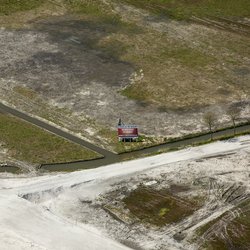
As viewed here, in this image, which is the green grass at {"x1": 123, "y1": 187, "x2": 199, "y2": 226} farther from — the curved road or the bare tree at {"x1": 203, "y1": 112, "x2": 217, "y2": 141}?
the bare tree at {"x1": 203, "y1": 112, "x2": 217, "y2": 141}

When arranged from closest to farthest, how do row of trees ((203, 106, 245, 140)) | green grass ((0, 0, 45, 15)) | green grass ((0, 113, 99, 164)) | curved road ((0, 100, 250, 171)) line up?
curved road ((0, 100, 250, 171)), green grass ((0, 113, 99, 164)), row of trees ((203, 106, 245, 140)), green grass ((0, 0, 45, 15))

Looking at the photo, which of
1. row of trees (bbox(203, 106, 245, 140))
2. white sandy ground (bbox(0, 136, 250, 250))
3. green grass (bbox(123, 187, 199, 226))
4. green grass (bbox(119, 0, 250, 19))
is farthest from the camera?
green grass (bbox(119, 0, 250, 19))

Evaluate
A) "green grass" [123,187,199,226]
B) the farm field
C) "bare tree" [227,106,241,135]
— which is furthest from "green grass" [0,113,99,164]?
"bare tree" [227,106,241,135]

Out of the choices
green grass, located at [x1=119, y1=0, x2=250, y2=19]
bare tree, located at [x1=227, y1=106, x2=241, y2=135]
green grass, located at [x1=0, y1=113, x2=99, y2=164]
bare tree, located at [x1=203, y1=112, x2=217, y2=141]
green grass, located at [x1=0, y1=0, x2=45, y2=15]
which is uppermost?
green grass, located at [x1=119, y1=0, x2=250, y2=19]

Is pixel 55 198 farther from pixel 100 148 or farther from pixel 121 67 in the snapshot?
pixel 121 67

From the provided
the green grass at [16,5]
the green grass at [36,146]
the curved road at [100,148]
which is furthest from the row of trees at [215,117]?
the green grass at [16,5]

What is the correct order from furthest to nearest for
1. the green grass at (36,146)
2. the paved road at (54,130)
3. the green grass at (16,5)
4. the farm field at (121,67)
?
the green grass at (16,5)
the farm field at (121,67)
the paved road at (54,130)
the green grass at (36,146)

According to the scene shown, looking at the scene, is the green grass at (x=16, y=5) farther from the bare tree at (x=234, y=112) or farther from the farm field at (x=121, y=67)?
the bare tree at (x=234, y=112)

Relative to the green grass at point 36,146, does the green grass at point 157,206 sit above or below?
above

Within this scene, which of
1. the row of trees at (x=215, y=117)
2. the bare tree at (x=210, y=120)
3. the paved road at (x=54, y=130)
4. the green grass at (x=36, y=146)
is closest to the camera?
the green grass at (x=36, y=146)
